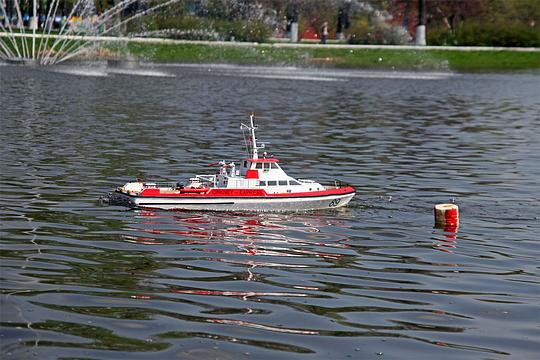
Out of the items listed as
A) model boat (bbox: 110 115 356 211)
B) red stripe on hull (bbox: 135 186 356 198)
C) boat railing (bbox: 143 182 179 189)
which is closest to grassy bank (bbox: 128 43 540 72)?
boat railing (bbox: 143 182 179 189)

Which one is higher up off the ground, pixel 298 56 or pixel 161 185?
pixel 298 56

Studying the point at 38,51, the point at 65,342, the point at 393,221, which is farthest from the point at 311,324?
the point at 38,51

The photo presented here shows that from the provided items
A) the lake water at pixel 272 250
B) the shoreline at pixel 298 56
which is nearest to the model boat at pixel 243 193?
the lake water at pixel 272 250

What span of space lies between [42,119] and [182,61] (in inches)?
3889

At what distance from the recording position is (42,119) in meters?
92.6

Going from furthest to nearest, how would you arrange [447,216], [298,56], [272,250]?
1. [298,56]
2. [447,216]
3. [272,250]

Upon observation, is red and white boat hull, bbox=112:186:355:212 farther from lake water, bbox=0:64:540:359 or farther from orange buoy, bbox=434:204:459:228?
orange buoy, bbox=434:204:459:228

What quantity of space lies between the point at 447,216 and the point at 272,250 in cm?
939

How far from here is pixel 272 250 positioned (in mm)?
43188

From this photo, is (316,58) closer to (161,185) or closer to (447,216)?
(161,185)

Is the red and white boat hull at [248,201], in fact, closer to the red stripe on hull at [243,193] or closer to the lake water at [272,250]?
the red stripe on hull at [243,193]

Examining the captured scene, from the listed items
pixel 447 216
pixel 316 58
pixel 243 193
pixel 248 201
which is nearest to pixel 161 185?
pixel 243 193

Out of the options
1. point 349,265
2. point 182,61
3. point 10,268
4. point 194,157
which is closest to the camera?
point 10,268

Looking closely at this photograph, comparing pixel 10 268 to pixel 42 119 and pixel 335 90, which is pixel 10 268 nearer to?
pixel 42 119
